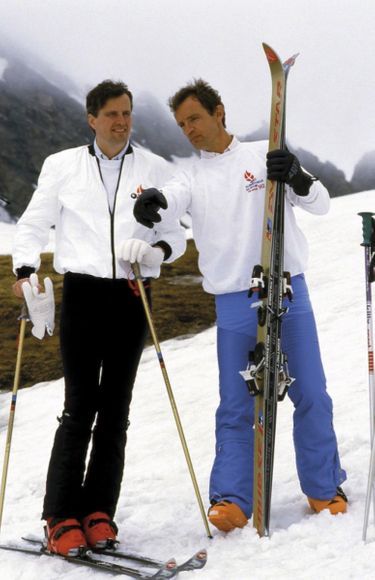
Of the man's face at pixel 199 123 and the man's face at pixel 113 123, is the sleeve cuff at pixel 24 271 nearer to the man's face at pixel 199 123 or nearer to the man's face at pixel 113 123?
the man's face at pixel 113 123

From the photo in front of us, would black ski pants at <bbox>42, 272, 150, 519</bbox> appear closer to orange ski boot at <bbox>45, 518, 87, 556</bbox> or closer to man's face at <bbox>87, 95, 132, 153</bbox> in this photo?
orange ski boot at <bbox>45, 518, 87, 556</bbox>

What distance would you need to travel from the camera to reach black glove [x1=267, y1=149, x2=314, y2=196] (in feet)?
12.3

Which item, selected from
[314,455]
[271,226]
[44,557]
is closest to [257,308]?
[271,226]

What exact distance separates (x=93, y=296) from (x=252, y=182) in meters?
1.06

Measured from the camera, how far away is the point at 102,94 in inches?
158

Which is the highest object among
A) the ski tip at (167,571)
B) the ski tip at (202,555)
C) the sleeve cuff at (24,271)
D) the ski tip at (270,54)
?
the ski tip at (270,54)

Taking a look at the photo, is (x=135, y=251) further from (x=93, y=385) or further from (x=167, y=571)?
(x=167, y=571)

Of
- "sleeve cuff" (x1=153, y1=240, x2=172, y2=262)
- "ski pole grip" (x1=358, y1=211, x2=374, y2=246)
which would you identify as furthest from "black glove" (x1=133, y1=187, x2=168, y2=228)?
"ski pole grip" (x1=358, y1=211, x2=374, y2=246)

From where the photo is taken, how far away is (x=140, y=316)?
409 cm

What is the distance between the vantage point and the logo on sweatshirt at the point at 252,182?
4020 mm

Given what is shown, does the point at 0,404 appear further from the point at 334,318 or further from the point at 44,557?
the point at 44,557

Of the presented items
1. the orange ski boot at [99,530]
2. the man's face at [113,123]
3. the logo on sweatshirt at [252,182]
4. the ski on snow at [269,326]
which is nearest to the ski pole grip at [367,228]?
the ski on snow at [269,326]

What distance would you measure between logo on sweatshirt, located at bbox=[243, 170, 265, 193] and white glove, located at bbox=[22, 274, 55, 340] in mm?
1225

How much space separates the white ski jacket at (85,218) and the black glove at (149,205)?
0.77ft
